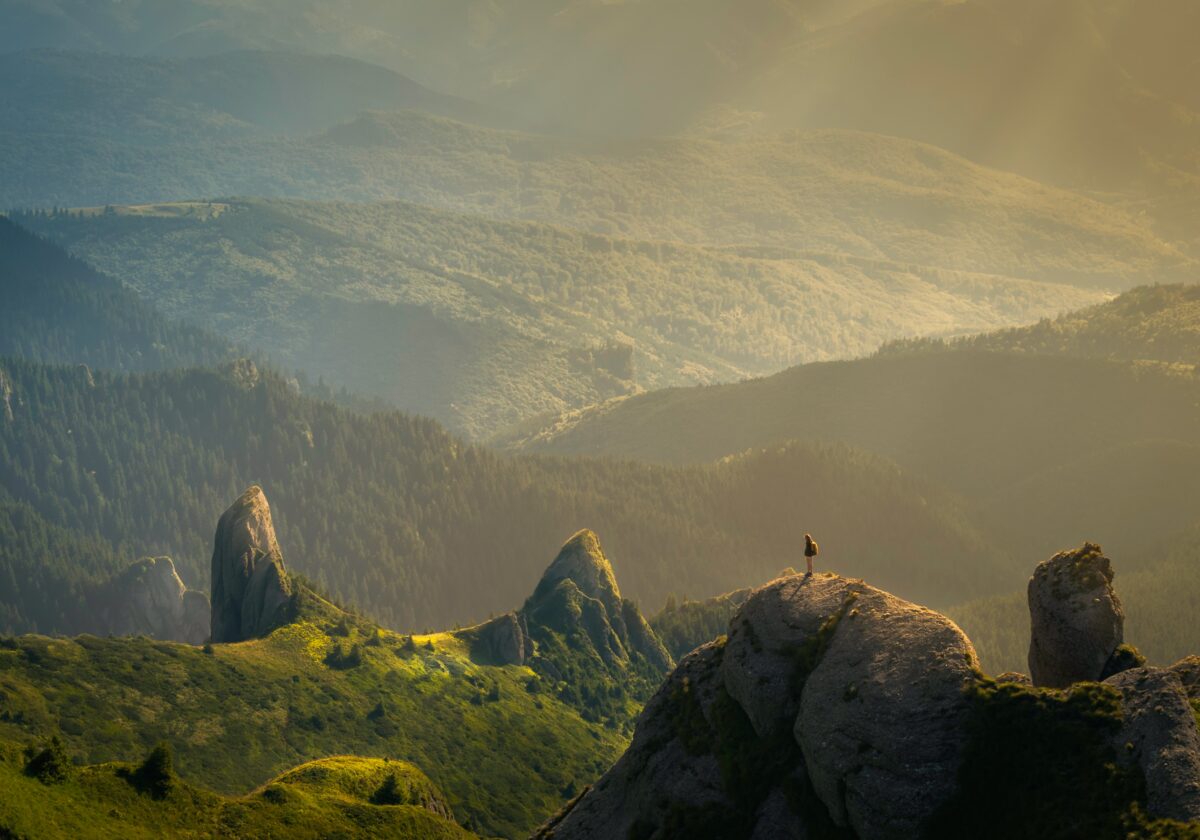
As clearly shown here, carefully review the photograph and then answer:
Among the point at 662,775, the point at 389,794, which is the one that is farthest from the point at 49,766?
the point at 662,775

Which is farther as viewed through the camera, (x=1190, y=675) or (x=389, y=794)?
(x=389, y=794)

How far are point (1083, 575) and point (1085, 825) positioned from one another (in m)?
19.2

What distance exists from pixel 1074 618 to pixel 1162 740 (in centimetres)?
1482

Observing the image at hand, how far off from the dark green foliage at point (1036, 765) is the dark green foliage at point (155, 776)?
65.0 metres

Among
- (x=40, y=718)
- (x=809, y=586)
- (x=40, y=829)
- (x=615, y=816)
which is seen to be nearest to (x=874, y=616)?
(x=809, y=586)

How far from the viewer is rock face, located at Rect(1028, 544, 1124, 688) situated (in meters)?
97.9

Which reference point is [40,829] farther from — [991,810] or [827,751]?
[991,810]

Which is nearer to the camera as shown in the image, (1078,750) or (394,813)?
(1078,750)

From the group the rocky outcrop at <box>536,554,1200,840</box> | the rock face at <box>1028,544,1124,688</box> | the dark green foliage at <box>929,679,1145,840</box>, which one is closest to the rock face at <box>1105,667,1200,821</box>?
the rocky outcrop at <box>536,554,1200,840</box>

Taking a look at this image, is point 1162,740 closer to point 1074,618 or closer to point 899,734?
point 899,734

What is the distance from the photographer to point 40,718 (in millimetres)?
196125

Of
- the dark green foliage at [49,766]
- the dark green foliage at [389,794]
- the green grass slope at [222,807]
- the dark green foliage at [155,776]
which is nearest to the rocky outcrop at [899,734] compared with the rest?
the green grass slope at [222,807]

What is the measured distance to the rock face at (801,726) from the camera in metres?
90.4

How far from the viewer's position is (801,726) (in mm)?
97000
